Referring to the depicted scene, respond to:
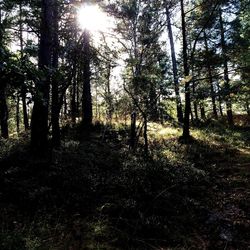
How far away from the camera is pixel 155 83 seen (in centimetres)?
1658

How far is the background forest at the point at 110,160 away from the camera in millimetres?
6578

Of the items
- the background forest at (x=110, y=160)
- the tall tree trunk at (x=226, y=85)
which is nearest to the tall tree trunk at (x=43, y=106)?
the background forest at (x=110, y=160)

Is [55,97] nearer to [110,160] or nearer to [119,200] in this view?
[110,160]

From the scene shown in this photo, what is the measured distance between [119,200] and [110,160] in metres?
4.03

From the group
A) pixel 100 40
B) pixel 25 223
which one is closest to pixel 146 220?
pixel 25 223

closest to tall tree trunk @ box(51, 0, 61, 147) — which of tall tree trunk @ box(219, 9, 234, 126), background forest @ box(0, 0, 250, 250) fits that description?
background forest @ box(0, 0, 250, 250)

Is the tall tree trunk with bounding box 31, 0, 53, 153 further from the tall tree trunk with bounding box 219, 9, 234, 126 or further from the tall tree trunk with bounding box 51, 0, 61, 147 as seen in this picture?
the tall tree trunk with bounding box 219, 9, 234, 126

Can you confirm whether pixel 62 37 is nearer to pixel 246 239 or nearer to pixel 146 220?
pixel 146 220

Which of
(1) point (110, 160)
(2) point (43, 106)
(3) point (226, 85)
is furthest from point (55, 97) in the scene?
(3) point (226, 85)

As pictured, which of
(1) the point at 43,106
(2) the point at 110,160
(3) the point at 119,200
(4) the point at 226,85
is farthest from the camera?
(4) the point at 226,85

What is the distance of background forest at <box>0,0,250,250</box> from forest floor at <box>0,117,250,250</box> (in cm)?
3

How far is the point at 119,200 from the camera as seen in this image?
8.59 m

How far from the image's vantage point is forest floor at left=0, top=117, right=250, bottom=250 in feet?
22.0

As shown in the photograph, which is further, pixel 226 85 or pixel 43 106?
pixel 226 85
